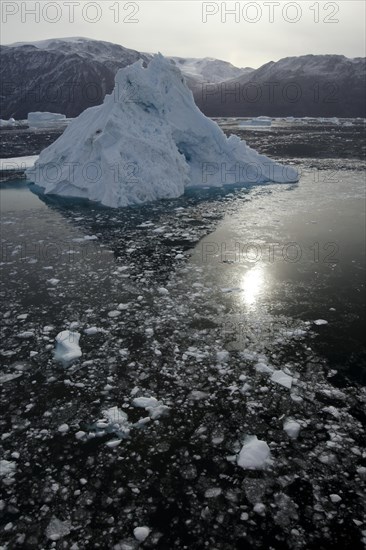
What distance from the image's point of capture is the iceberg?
1405 cm

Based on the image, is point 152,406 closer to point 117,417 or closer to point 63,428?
point 117,417

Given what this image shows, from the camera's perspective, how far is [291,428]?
393 cm

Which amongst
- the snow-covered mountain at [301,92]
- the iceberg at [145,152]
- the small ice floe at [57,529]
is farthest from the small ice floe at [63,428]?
the snow-covered mountain at [301,92]

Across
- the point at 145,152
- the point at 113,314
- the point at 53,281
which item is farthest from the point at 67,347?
the point at 145,152

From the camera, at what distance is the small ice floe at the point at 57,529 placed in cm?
297

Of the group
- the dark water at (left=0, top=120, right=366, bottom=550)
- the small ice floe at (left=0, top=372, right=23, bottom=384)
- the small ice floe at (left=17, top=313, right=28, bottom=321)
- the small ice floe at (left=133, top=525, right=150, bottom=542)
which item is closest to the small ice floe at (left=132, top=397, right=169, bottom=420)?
the dark water at (left=0, top=120, right=366, bottom=550)

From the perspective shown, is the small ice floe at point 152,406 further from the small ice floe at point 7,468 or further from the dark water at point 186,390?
the small ice floe at point 7,468

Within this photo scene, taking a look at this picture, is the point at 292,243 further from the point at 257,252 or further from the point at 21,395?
the point at 21,395

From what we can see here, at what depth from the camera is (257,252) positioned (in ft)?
29.3

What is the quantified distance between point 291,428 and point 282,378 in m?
0.79

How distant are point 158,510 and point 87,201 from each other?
12704mm

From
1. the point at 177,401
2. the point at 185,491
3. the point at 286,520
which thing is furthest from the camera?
the point at 177,401

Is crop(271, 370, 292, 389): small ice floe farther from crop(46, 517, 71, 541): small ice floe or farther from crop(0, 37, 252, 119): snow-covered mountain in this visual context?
crop(0, 37, 252, 119): snow-covered mountain

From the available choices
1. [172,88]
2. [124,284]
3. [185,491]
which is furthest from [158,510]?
[172,88]
